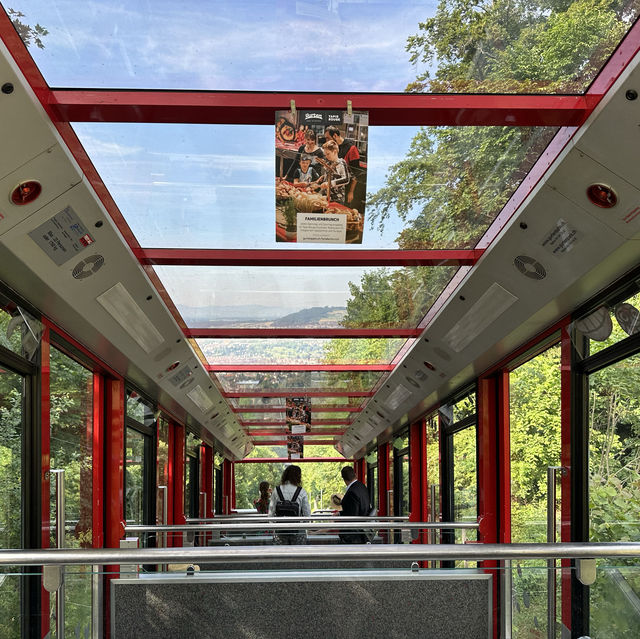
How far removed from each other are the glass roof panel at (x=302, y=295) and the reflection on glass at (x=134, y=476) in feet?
5.29

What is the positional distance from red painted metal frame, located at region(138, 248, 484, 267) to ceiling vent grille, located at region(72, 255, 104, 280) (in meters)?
0.74

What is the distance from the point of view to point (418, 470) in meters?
11.5

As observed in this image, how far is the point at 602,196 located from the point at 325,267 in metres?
2.42

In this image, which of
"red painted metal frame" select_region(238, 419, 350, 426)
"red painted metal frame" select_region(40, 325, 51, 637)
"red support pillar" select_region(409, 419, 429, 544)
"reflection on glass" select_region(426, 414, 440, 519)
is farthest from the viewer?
"red painted metal frame" select_region(238, 419, 350, 426)

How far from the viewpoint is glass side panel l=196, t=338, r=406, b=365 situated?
8.13 metres

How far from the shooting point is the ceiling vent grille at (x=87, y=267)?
4.18 m

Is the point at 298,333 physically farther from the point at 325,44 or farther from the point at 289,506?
the point at 325,44

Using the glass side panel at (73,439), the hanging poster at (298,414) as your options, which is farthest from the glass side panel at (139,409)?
the hanging poster at (298,414)

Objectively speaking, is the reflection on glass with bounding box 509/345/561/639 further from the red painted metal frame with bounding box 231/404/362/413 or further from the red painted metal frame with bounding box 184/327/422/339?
the red painted metal frame with bounding box 231/404/362/413

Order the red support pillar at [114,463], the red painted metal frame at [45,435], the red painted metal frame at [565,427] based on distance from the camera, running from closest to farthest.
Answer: the red painted metal frame at [45,435], the red painted metal frame at [565,427], the red support pillar at [114,463]

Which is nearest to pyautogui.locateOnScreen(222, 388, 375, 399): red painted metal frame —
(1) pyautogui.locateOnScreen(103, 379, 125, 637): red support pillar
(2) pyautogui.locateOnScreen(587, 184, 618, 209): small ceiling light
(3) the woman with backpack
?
(3) the woman with backpack

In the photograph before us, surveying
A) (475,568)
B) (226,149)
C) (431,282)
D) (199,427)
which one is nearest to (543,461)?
(431,282)

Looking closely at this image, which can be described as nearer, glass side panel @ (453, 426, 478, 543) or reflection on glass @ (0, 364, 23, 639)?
reflection on glass @ (0, 364, 23, 639)

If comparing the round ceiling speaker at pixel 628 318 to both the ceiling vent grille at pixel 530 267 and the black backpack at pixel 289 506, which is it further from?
the black backpack at pixel 289 506
